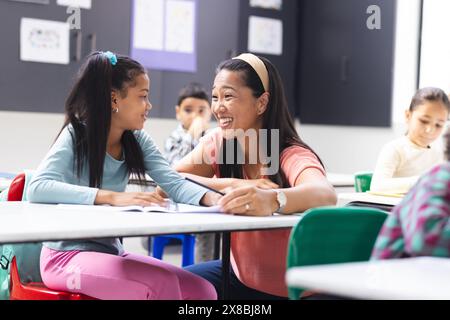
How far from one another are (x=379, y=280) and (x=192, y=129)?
347cm

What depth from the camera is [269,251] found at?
7.00ft

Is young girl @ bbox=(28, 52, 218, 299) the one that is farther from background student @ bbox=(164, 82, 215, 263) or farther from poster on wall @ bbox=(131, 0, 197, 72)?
poster on wall @ bbox=(131, 0, 197, 72)

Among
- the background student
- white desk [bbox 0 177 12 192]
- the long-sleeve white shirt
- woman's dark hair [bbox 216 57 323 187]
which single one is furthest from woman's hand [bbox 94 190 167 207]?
the background student

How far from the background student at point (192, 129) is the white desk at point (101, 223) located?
204cm

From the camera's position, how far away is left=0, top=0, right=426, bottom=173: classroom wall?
14.9ft

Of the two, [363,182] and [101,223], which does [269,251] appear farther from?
[363,182]

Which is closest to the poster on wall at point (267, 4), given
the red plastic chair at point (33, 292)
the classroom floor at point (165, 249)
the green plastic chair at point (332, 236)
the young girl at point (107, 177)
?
the classroom floor at point (165, 249)

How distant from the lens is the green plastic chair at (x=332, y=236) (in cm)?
154

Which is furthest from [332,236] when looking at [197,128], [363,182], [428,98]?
[197,128]

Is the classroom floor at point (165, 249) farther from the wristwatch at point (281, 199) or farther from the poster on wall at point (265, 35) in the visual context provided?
the wristwatch at point (281, 199)

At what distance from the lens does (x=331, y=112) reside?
5.56 meters

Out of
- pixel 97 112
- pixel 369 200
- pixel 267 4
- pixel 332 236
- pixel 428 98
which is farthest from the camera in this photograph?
pixel 267 4

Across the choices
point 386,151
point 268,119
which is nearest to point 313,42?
point 386,151

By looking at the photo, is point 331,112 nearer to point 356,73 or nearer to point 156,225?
point 356,73
